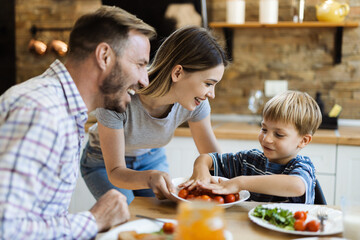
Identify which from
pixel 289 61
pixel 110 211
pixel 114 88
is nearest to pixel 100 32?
pixel 114 88

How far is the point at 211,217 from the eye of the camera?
774mm

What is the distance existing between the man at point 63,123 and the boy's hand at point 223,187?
1.07 feet

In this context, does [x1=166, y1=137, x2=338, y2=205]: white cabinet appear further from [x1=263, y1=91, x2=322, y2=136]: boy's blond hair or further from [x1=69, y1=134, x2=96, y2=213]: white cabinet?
[x1=263, y1=91, x2=322, y2=136]: boy's blond hair

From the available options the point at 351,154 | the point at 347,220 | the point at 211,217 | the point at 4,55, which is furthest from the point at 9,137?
the point at 4,55

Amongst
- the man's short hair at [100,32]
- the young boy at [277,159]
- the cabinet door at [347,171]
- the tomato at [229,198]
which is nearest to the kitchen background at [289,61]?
the cabinet door at [347,171]

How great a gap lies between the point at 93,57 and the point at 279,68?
2436mm

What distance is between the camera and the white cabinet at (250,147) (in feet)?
8.90

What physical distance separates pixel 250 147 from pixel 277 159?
3.69 ft

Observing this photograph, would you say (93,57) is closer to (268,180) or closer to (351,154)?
(268,180)

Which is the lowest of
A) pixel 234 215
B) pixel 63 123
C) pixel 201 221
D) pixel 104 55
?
pixel 234 215

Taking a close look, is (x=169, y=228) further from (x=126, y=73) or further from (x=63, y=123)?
(x=126, y=73)

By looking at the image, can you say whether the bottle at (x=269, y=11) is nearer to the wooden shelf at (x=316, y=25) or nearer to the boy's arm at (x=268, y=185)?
the wooden shelf at (x=316, y=25)

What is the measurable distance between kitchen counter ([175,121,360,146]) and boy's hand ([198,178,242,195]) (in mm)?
1383

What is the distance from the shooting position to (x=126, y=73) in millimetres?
1286
